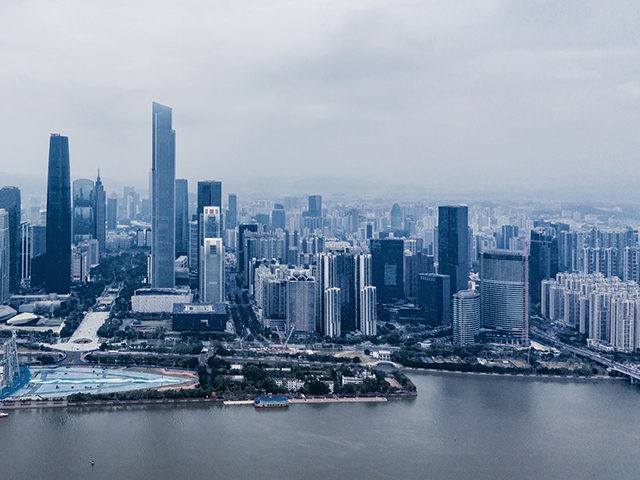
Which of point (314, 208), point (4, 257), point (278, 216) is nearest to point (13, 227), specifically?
point (4, 257)

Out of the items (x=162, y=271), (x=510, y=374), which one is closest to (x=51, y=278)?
(x=162, y=271)

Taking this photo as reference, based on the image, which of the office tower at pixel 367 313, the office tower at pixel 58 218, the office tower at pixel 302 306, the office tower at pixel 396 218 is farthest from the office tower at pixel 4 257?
the office tower at pixel 396 218

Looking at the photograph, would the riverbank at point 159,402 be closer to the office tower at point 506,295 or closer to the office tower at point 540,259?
the office tower at point 506,295

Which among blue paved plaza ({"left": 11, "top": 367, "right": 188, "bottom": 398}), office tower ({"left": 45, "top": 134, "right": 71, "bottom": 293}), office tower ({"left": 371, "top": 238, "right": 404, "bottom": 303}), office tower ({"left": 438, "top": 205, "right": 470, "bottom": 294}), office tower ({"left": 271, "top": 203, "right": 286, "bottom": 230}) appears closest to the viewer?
blue paved plaza ({"left": 11, "top": 367, "right": 188, "bottom": 398})

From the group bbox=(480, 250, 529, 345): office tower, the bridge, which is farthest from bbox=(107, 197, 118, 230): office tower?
the bridge

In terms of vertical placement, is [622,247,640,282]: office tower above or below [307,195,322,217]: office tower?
below

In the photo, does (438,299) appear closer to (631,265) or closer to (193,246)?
(631,265)

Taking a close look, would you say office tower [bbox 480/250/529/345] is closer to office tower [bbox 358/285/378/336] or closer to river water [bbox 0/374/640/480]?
office tower [bbox 358/285/378/336]
